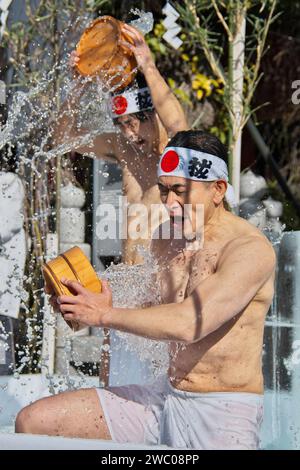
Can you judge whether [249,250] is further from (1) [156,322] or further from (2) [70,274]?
(2) [70,274]

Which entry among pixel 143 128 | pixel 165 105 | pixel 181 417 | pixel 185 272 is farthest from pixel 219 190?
pixel 143 128

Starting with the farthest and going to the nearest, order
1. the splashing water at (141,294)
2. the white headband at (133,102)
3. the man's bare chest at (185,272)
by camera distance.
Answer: the white headband at (133,102)
the splashing water at (141,294)
the man's bare chest at (185,272)

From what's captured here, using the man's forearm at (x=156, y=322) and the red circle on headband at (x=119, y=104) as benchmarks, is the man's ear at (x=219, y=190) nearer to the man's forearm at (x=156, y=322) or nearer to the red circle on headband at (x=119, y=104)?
the man's forearm at (x=156, y=322)

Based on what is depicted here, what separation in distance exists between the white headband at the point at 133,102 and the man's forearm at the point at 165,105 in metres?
0.07

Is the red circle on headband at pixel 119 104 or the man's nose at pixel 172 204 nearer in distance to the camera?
the man's nose at pixel 172 204

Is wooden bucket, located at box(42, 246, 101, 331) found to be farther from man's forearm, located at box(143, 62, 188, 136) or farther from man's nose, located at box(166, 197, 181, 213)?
man's forearm, located at box(143, 62, 188, 136)

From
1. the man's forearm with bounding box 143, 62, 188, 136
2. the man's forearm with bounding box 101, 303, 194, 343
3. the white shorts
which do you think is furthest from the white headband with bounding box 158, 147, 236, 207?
the man's forearm with bounding box 143, 62, 188, 136

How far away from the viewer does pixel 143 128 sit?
4246mm

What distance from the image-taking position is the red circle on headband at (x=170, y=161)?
10.1 ft

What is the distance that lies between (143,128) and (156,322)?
1.72 m

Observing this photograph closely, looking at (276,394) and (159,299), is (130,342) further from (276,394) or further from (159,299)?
(276,394)

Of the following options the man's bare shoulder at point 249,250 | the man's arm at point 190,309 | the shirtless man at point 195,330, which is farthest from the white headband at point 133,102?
the man's arm at point 190,309

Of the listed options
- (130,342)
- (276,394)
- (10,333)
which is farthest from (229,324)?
(10,333)

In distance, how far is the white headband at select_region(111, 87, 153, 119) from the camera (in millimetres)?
4215
